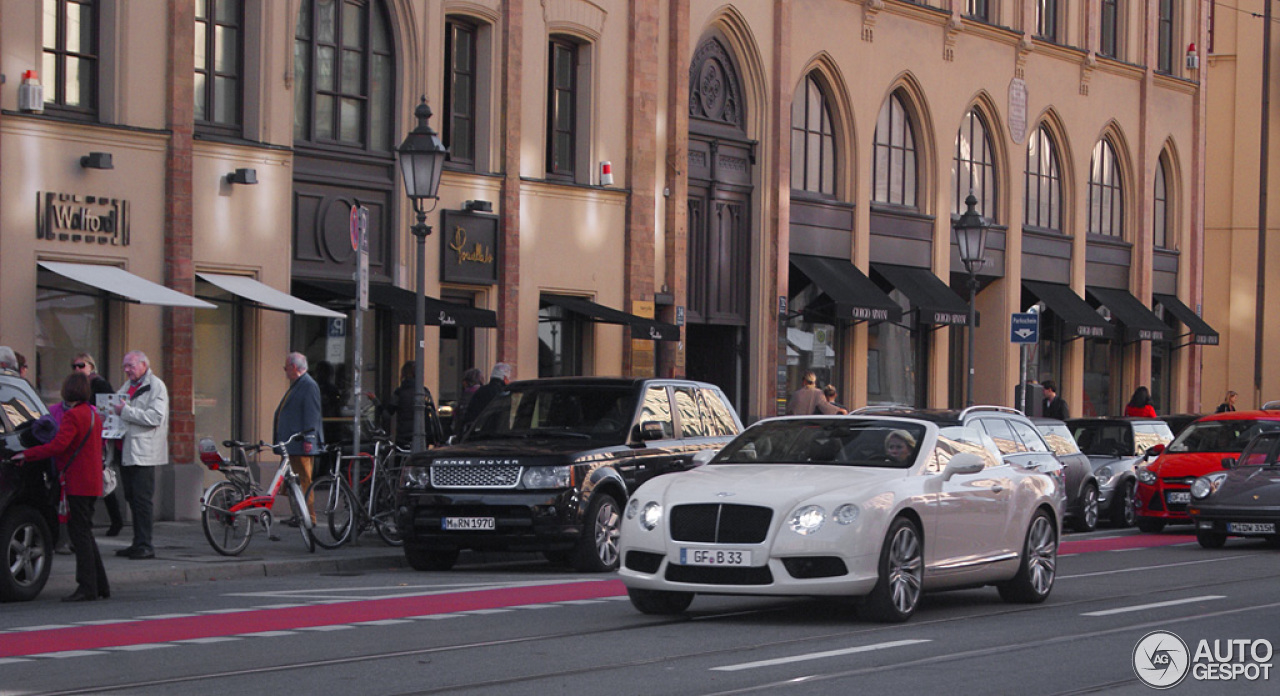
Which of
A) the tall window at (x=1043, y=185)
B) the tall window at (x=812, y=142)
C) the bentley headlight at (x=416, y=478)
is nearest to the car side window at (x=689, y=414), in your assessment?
the bentley headlight at (x=416, y=478)

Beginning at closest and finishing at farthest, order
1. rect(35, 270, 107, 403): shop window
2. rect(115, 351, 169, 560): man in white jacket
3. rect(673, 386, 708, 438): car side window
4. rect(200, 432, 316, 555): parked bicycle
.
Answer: rect(115, 351, 169, 560): man in white jacket, rect(200, 432, 316, 555): parked bicycle, rect(673, 386, 708, 438): car side window, rect(35, 270, 107, 403): shop window

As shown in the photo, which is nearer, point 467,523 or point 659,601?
point 659,601

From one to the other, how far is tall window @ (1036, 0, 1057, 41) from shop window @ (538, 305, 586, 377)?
16.4 m

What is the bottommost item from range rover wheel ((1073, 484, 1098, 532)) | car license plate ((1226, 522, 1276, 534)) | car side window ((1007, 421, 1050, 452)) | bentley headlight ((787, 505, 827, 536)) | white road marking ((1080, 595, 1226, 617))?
range rover wheel ((1073, 484, 1098, 532))

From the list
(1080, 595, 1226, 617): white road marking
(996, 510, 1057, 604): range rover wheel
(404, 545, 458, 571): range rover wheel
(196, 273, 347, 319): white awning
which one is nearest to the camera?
(1080, 595, 1226, 617): white road marking

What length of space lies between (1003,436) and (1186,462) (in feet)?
21.0

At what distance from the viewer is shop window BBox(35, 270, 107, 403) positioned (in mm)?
20750

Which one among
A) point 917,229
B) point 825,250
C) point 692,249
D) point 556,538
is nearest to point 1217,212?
point 917,229

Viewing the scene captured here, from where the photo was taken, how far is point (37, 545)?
1388 centimetres

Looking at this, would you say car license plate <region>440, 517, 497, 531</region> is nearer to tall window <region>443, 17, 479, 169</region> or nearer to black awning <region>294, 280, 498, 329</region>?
black awning <region>294, 280, 498, 329</region>

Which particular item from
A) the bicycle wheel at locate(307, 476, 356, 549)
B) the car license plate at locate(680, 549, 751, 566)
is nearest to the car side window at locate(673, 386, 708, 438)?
the bicycle wheel at locate(307, 476, 356, 549)

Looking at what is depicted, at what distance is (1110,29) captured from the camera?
43250mm

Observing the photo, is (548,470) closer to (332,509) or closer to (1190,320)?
(332,509)

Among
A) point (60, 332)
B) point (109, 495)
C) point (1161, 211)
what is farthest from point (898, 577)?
point (1161, 211)
